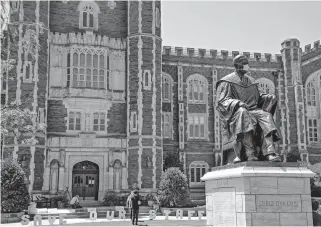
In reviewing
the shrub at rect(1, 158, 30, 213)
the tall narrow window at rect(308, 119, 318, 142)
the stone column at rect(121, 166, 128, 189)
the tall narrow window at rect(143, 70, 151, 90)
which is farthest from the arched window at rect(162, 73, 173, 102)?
the shrub at rect(1, 158, 30, 213)

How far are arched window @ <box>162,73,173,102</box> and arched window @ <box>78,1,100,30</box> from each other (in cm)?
668

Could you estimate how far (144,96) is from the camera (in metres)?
27.6

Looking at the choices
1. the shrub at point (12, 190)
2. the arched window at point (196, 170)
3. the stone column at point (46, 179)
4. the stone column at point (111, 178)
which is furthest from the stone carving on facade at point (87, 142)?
the shrub at point (12, 190)

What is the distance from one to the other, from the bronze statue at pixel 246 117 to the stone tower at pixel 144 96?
18.8m

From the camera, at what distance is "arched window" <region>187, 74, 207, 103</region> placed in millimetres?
33094

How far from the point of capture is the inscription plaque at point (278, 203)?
698 cm

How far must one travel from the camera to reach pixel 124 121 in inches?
1118

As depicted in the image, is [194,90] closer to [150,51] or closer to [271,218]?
[150,51]

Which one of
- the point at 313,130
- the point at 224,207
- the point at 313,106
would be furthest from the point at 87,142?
the point at 224,207

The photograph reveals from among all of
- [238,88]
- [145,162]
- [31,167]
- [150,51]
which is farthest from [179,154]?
[238,88]

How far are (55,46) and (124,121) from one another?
6659mm

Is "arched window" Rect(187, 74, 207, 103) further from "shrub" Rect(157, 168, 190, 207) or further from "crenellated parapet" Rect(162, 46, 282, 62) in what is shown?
"shrub" Rect(157, 168, 190, 207)

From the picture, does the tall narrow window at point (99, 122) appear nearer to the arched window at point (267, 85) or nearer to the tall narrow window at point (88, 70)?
the tall narrow window at point (88, 70)

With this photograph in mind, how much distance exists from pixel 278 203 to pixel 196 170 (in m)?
25.3
